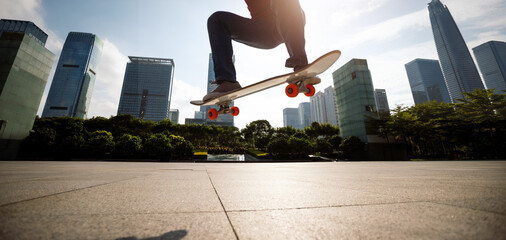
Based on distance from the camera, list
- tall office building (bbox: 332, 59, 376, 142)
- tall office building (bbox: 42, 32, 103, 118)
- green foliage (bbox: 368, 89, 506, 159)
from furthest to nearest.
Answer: tall office building (bbox: 42, 32, 103, 118), tall office building (bbox: 332, 59, 376, 142), green foliage (bbox: 368, 89, 506, 159)

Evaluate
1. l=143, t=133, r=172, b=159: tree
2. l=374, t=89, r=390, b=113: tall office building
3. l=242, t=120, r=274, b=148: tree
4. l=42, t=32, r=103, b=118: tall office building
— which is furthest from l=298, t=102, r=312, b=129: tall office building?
l=143, t=133, r=172, b=159: tree

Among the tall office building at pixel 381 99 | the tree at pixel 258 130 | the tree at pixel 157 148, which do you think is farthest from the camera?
the tall office building at pixel 381 99

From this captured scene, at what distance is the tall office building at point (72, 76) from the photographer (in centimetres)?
10306

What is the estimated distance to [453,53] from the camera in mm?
123062

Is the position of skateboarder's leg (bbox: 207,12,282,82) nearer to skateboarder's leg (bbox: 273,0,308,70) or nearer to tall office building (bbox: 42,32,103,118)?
skateboarder's leg (bbox: 273,0,308,70)

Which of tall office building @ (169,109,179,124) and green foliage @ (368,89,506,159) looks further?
tall office building @ (169,109,179,124)

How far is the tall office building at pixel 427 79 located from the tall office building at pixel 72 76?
220769 millimetres

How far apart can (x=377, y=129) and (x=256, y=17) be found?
106 feet

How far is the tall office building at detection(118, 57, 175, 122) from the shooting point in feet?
349

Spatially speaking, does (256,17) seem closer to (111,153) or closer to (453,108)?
(111,153)

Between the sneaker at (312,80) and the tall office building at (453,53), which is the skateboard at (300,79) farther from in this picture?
the tall office building at (453,53)

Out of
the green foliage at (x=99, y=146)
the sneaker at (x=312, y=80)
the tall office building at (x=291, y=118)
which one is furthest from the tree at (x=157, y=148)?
the tall office building at (x=291, y=118)

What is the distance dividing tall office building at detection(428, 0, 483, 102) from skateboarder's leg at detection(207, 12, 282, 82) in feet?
564

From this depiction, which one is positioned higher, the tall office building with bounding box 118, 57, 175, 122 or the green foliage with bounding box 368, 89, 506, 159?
the tall office building with bounding box 118, 57, 175, 122
